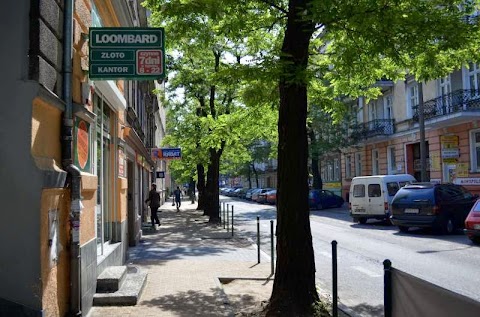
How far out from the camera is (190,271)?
10.2 m

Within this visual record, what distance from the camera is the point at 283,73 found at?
6.37 metres

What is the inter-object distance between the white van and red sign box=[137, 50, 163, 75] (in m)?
16.4

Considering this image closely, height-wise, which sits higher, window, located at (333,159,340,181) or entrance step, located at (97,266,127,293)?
window, located at (333,159,340,181)

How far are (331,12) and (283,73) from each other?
0.99 meters

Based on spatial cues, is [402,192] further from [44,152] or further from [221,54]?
[44,152]

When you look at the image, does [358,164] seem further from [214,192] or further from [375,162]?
[214,192]

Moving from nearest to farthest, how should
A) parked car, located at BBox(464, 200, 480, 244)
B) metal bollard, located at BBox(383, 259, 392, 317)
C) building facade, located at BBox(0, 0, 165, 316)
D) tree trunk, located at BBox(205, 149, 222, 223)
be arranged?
metal bollard, located at BBox(383, 259, 392, 317)
building facade, located at BBox(0, 0, 165, 316)
parked car, located at BBox(464, 200, 480, 244)
tree trunk, located at BBox(205, 149, 222, 223)

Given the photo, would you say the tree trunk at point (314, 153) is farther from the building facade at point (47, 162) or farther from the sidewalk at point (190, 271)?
the building facade at point (47, 162)

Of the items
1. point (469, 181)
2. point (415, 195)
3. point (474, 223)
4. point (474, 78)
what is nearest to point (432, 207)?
point (415, 195)

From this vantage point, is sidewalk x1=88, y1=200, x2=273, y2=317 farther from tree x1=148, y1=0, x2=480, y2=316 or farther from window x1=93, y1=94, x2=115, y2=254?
window x1=93, y1=94, x2=115, y2=254

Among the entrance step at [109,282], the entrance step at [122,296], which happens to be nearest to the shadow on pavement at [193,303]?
the entrance step at [122,296]

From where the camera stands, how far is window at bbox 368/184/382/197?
21.3 metres

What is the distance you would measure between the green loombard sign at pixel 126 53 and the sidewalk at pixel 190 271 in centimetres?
309

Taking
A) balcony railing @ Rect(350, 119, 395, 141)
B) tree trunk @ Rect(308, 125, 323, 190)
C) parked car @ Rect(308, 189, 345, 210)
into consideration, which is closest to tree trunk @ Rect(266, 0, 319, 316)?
parked car @ Rect(308, 189, 345, 210)
